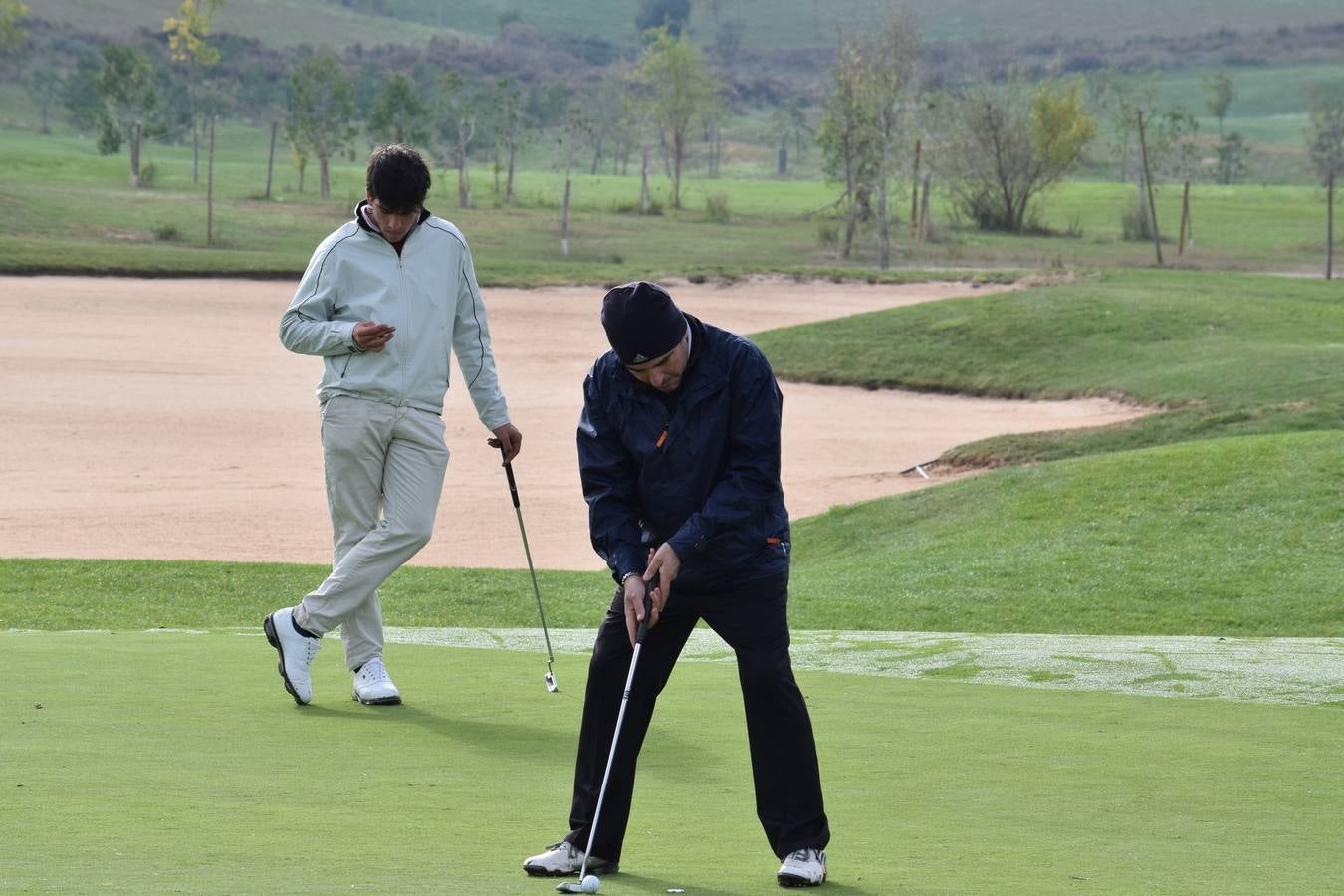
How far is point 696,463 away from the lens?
16.9 ft

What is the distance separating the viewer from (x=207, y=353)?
36.1 m

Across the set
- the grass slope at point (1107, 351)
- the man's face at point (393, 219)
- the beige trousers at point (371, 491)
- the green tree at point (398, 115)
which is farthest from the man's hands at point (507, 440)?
the green tree at point (398, 115)

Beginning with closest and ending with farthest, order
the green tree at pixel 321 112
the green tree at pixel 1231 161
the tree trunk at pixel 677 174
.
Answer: the green tree at pixel 321 112
the tree trunk at pixel 677 174
the green tree at pixel 1231 161

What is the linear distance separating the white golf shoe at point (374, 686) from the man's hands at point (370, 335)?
1.38 m

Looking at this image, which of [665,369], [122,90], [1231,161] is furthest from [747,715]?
[1231,161]

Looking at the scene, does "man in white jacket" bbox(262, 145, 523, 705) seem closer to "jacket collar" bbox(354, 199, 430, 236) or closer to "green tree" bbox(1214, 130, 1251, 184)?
"jacket collar" bbox(354, 199, 430, 236)

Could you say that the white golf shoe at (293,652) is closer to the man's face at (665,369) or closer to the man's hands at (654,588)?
the man's hands at (654,588)

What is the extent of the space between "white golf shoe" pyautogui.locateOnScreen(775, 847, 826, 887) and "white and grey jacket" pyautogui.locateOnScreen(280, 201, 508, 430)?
122 inches

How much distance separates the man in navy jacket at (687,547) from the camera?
5082 mm

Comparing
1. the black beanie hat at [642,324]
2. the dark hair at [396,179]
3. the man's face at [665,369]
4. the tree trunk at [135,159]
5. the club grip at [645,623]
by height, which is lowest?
the club grip at [645,623]

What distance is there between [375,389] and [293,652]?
114 centimetres

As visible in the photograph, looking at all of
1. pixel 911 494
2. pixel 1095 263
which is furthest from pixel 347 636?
pixel 1095 263

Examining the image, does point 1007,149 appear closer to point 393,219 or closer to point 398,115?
point 398,115

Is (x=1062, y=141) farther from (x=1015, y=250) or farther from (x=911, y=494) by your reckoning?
(x=911, y=494)
